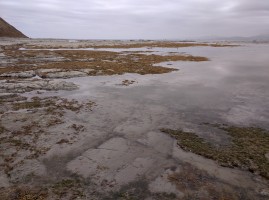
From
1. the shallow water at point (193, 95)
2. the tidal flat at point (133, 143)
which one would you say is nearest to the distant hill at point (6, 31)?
the shallow water at point (193, 95)

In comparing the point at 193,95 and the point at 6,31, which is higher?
the point at 6,31

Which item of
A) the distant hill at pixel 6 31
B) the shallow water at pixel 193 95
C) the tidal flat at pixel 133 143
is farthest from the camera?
the distant hill at pixel 6 31

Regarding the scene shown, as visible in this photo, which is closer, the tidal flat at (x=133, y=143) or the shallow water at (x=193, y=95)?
the tidal flat at (x=133, y=143)

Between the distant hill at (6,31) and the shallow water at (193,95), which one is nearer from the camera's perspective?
the shallow water at (193,95)

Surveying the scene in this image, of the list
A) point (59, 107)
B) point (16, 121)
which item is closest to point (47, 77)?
point (59, 107)

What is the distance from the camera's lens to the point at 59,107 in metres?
18.2

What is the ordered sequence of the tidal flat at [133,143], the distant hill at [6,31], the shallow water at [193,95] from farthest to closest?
1. the distant hill at [6,31]
2. the shallow water at [193,95]
3. the tidal flat at [133,143]

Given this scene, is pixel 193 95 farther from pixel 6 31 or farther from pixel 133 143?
pixel 6 31

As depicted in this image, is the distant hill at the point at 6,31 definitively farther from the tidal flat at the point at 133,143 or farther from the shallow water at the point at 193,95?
the tidal flat at the point at 133,143

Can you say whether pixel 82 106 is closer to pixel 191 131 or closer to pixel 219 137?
pixel 191 131

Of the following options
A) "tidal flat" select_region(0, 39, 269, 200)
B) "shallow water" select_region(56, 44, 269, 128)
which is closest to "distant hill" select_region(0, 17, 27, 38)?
"shallow water" select_region(56, 44, 269, 128)

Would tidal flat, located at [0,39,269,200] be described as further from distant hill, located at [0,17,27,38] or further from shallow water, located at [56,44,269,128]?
distant hill, located at [0,17,27,38]

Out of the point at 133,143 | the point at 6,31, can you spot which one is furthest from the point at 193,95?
the point at 6,31

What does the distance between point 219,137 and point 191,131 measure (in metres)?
1.40
